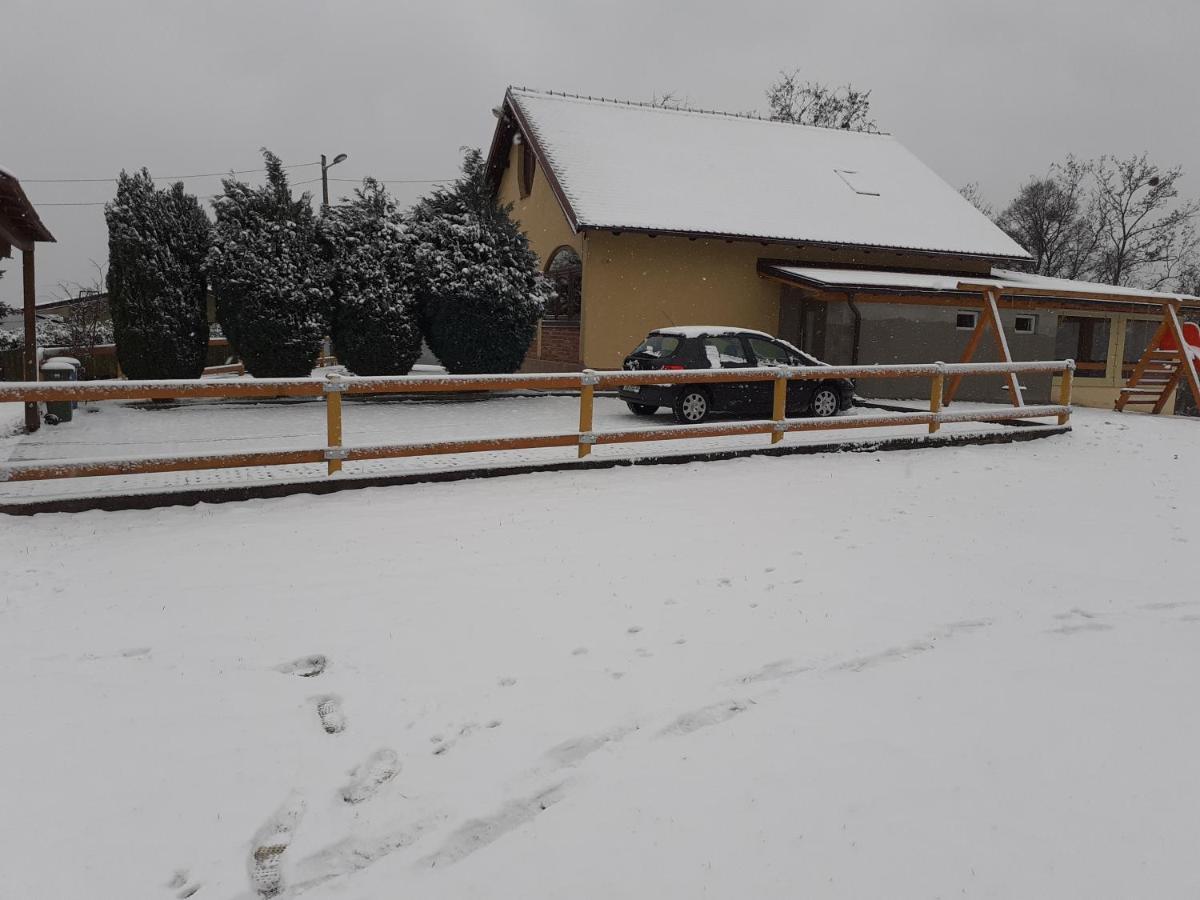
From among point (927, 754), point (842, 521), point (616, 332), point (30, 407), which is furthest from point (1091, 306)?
point (30, 407)

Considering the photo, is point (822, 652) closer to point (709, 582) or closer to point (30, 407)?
point (709, 582)

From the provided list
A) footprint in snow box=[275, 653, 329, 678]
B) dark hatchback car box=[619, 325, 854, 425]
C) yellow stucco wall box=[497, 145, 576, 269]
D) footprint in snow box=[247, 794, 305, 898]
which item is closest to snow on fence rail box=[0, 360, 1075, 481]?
dark hatchback car box=[619, 325, 854, 425]

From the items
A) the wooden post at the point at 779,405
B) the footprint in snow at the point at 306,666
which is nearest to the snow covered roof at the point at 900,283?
the wooden post at the point at 779,405

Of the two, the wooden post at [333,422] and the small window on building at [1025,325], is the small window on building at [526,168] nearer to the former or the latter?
the small window on building at [1025,325]

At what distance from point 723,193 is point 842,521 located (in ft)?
48.1

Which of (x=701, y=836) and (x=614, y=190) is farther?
(x=614, y=190)

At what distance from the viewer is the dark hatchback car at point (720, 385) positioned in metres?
12.8

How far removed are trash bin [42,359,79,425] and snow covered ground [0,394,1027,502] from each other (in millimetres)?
177

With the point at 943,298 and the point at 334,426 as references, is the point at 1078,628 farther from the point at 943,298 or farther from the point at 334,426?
the point at 943,298

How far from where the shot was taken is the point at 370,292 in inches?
596

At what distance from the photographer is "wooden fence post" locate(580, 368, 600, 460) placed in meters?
9.04

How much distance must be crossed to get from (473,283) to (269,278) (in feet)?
11.6

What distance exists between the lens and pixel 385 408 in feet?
47.6

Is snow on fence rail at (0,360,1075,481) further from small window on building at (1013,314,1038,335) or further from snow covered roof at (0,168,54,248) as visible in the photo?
small window on building at (1013,314,1038,335)
